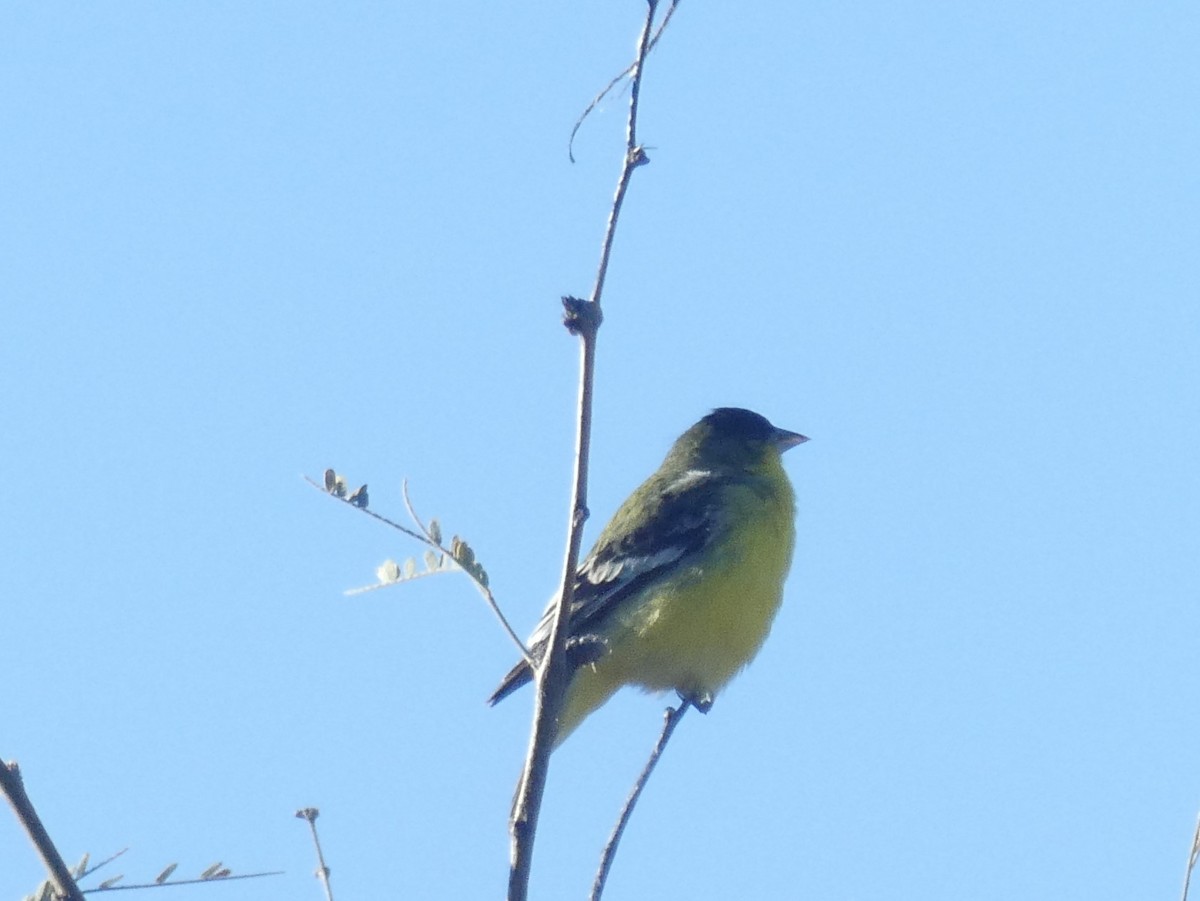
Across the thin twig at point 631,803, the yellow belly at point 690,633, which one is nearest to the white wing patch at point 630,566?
the yellow belly at point 690,633

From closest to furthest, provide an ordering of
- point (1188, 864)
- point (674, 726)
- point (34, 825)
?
point (34, 825)
point (1188, 864)
point (674, 726)

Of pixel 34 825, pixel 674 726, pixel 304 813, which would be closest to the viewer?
pixel 34 825

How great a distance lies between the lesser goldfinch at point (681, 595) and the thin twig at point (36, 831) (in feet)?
14.0

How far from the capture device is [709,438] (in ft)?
31.1

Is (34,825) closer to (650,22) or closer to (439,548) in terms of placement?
(439,548)

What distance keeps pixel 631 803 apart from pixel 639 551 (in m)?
4.24

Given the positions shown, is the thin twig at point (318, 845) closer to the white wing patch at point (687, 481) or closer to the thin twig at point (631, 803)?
the thin twig at point (631, 803)

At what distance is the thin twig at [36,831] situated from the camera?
2182 mm

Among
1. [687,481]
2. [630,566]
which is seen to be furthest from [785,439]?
[630,566]

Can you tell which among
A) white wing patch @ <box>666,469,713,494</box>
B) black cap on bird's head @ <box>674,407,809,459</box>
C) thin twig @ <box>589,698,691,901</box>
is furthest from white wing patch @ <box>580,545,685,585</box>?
thin twig @ <box>589,698,691,901</box>

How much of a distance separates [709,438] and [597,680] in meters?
2.77

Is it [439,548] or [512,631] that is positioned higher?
[439,548]

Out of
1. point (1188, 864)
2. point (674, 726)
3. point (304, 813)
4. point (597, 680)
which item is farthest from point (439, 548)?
point (597, 680)

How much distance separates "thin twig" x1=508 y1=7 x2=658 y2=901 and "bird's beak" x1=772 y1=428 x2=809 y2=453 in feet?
21.7
